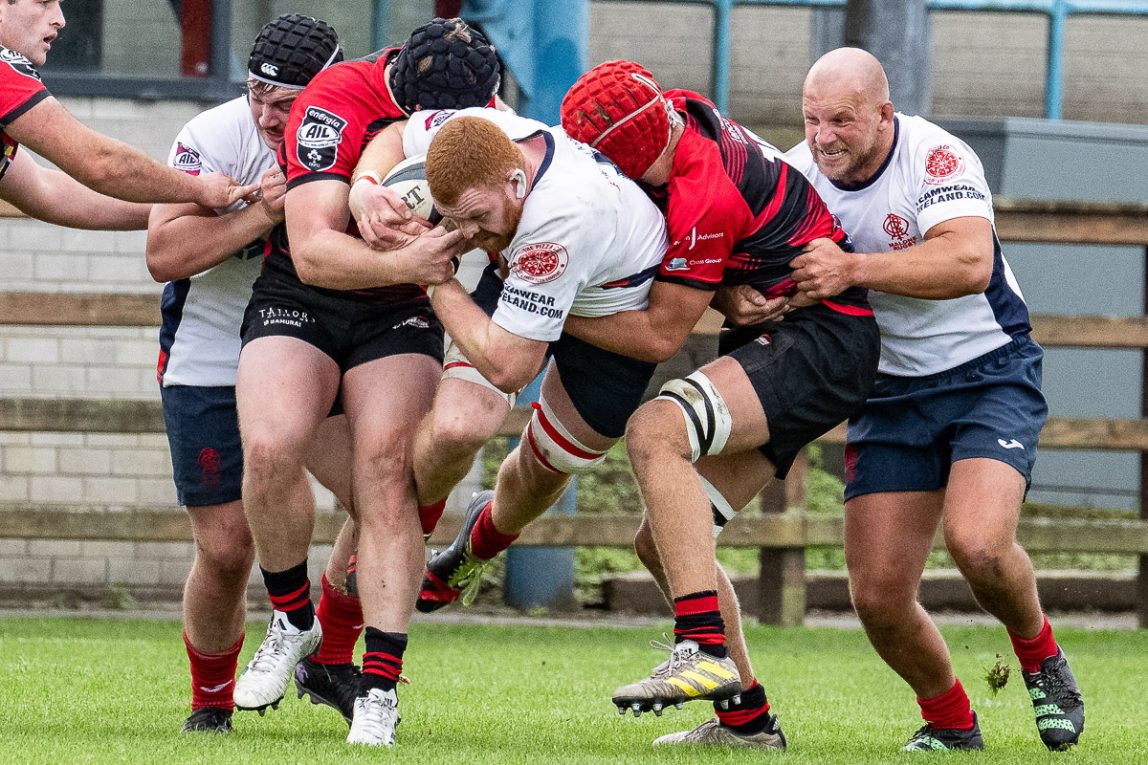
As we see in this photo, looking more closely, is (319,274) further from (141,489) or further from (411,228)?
(141,489)

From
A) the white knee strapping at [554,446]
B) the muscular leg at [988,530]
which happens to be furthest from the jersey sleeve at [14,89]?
the muscular leg at [988,530]

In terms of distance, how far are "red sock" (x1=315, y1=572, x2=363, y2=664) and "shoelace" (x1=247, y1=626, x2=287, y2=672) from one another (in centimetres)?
27

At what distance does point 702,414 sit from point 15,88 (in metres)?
2.10

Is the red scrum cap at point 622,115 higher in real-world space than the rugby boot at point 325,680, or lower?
higher

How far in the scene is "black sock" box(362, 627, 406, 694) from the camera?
4.43 m

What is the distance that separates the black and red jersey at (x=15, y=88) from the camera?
4535mm

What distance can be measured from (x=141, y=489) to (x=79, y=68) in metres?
2.43

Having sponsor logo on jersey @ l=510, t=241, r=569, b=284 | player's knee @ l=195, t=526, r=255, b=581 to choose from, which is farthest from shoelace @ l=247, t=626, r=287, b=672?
sponsor logo on jersey @ l=510, t=241, r=569, b=284

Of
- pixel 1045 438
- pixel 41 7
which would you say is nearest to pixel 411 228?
pixel 41 7

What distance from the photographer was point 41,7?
472 cm

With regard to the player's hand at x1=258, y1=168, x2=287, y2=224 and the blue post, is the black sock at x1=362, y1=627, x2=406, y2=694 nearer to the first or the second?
the player's hand at x1=258, y1=168, x2=287, y2=224

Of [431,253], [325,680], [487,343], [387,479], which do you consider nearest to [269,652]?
[325,680]

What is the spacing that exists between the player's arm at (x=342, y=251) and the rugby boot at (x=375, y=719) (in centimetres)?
111

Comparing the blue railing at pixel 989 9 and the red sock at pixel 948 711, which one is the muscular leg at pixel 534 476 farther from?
the blue railing at pixel 989 9
